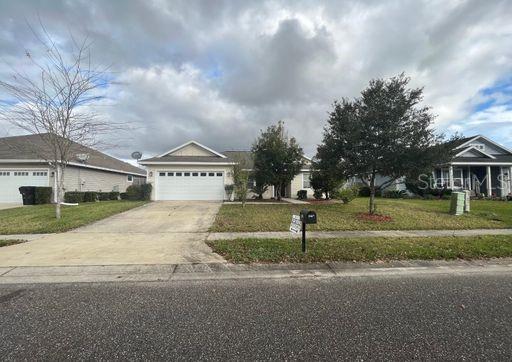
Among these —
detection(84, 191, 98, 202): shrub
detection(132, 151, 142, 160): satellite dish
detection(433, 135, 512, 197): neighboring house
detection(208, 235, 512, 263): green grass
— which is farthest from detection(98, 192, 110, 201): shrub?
detection(433, 135, 512, 197): neighboring house

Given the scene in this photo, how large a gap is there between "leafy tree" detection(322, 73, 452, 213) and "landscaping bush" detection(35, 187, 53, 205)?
59.3ft

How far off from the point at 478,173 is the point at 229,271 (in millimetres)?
29185

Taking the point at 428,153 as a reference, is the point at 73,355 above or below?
below

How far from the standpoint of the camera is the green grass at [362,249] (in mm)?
6199

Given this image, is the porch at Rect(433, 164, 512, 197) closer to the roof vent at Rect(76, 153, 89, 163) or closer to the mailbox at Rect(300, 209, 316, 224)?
the mailbox at Rect(300, 209, 316, 224)

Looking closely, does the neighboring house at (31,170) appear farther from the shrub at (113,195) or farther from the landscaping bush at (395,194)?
the landscaping bush at (395,194)

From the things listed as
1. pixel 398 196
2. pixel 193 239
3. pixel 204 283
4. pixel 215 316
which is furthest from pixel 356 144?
pixel 398 196

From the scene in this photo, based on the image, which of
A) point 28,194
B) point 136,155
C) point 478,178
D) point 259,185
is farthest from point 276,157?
point 478,178

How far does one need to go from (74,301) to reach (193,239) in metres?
4.07

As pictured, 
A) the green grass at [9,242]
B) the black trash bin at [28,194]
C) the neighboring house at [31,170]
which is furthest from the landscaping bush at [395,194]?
the black trash bin at [28,194]

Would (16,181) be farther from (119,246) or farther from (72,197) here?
(119,246)

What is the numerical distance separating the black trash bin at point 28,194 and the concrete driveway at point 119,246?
35.9ft

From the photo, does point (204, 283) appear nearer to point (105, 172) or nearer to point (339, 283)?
point (339, 283)

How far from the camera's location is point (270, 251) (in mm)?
6629
